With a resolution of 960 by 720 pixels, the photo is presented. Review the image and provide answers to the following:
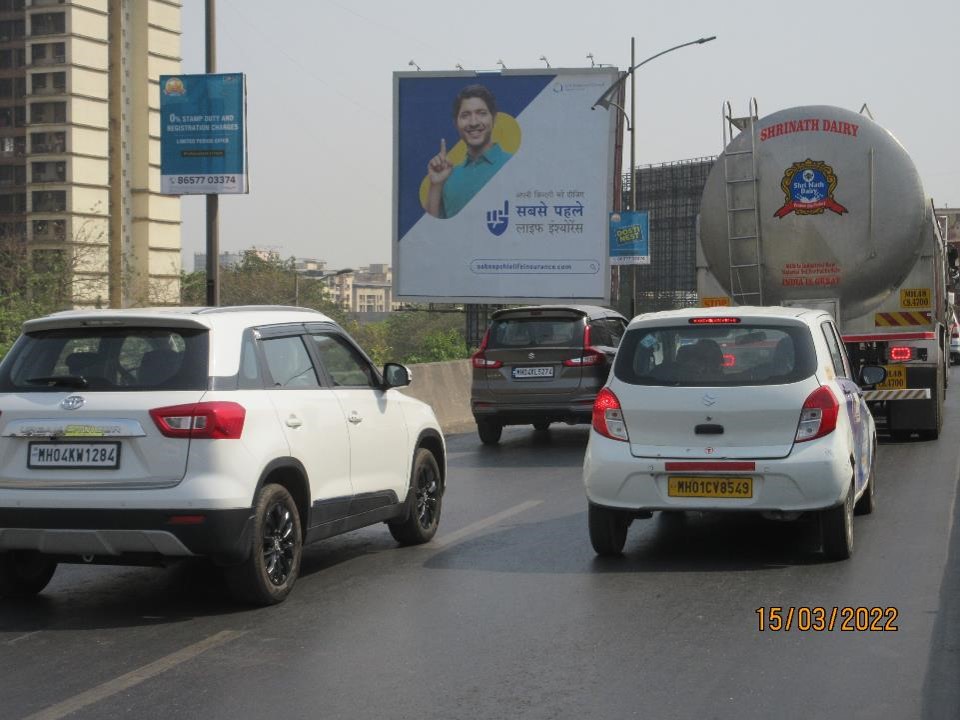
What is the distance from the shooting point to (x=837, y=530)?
8922 mm

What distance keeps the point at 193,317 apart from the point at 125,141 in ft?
407

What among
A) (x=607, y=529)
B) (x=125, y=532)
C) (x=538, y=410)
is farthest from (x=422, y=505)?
(x=538, y=410)

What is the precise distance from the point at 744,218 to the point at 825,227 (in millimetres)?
893

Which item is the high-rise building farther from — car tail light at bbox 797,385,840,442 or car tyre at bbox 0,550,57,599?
car tail light at bbox 797,385,840,442

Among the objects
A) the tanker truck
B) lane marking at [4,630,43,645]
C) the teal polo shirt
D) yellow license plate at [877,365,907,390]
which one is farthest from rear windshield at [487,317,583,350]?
the teal polo shirt

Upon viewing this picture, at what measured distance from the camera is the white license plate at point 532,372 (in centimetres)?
1800

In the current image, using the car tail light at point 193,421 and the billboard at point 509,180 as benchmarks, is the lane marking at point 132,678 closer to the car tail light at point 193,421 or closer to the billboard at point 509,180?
the car tail light at point 193,421

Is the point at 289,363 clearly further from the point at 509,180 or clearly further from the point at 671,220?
the point at 671,220

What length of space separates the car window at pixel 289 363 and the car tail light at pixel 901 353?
10.6 meters

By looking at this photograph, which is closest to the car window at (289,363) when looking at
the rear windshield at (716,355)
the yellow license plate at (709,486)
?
the rear windshield at (716,355)

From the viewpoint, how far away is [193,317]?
7.70m

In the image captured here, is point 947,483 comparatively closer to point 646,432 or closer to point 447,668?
point 646,432

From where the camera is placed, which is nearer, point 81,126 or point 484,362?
point 484,362

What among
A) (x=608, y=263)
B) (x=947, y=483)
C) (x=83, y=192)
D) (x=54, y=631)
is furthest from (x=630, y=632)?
(x=83, y=192)
